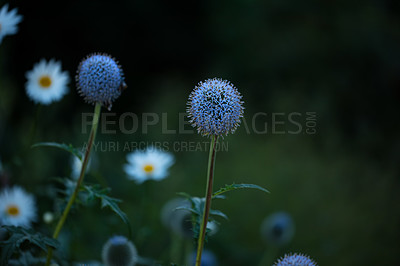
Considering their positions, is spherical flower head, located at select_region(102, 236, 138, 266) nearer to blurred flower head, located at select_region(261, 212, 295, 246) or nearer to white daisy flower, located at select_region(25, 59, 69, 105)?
white daisy flower, located at select_region(25, 59, 69, 105)

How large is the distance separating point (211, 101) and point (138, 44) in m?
5.94

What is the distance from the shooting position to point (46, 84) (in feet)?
9.96

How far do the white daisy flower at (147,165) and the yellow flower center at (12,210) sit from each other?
33.7 inches

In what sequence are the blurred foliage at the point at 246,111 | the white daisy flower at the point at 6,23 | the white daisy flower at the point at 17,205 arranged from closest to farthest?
1. the white daisy flower at the point at 6,23
2. the white daisy flower at the point at 17,205
3. the blurred foliage at the point at 246,111

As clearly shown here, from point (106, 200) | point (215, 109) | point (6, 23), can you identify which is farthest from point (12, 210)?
point (215, 109)

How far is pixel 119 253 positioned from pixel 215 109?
104 cm

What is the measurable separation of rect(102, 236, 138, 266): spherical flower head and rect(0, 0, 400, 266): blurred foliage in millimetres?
261

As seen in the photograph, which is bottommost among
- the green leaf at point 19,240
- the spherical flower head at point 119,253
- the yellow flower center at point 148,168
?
the spherical flower head at point 119,253

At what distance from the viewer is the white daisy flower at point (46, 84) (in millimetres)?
2941

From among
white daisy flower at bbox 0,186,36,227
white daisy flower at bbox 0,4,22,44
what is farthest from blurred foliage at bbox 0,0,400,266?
white daisy flower at bbox 0,4,22,44

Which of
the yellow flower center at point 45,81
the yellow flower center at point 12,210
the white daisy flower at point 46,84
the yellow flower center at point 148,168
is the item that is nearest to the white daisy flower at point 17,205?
the yellow flower center at point 12,210

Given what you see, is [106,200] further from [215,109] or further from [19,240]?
[215,109]

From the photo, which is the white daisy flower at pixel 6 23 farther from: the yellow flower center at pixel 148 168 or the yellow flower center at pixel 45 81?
the yellow flower center at pixel 148 168

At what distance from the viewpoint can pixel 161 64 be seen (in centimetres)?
787
